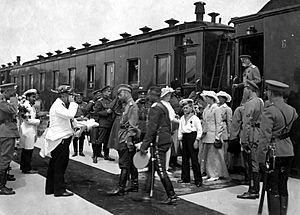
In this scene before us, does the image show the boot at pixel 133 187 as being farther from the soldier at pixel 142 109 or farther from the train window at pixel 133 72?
the train window at pixel 133 72

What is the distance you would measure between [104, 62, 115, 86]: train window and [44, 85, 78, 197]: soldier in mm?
3522

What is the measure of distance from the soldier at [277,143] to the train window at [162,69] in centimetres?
372

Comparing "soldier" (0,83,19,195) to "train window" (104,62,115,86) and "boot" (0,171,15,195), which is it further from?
"train window" (104,62,115,86)

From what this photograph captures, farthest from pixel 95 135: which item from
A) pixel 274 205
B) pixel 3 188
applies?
pixel 274 205

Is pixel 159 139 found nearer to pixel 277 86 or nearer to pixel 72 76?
pixel 277 86

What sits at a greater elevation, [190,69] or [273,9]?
[273,9]

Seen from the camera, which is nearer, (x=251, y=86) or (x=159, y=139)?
(x=159, y=139)

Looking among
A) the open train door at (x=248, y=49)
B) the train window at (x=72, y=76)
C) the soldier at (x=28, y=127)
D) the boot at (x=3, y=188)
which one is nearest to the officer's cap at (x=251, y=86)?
the open train door at (x=248, y=49)

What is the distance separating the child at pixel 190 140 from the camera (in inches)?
203

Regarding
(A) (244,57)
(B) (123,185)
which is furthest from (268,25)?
(B) (123,185)

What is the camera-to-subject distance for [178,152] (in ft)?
21.5

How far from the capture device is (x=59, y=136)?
174 inches

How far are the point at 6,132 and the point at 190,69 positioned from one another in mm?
3755

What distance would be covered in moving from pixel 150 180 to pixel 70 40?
2.27 meters
